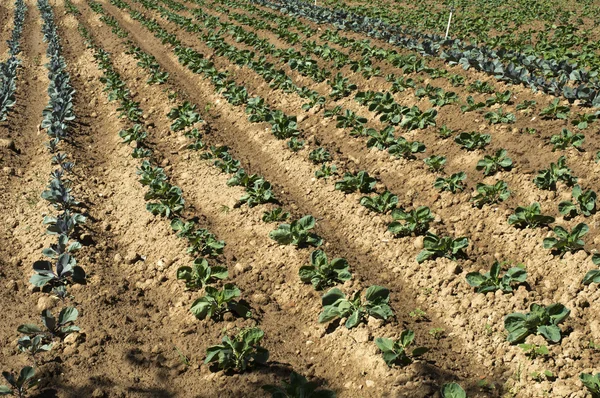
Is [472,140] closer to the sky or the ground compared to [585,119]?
closer to the ground

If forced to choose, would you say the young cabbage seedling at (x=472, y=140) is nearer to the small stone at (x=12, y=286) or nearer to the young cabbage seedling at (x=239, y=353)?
the young cabbage seedling at (x=239, y=353)

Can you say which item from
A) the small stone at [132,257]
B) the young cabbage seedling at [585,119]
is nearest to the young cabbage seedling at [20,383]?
the small stone at [132,257]

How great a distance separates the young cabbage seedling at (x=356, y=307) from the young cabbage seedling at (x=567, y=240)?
256 cm

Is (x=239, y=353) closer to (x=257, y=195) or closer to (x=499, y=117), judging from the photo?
(x=257, y=195)

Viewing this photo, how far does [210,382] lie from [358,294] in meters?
1.96

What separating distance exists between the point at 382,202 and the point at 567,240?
9.06 feet

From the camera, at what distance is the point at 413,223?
286 inches

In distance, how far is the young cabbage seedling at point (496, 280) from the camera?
5.91m

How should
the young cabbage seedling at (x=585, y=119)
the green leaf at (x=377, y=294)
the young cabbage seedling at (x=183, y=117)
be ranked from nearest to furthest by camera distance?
1. the green leaf at (x=377, y=294)
2. the young cabbage seedling at (x=585, y=119)
3. the young cabbage seedling at (x=183, y=117)

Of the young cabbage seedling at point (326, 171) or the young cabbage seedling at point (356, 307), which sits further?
the young cabbage seedling at point (326, 171)

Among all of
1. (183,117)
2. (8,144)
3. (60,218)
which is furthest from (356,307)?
(8,144)

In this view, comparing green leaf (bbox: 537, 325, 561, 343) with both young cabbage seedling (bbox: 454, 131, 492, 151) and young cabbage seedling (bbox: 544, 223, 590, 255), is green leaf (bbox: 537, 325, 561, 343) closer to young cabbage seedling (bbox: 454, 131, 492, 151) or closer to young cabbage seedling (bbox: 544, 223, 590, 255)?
young cabbage seedling (bbox: 544, 223, 590, 255)

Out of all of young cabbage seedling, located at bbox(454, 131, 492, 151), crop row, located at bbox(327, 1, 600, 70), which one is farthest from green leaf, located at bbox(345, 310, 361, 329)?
crop row, located at bbox(327, 1, 600, 70)

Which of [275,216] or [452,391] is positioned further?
[275,216]
